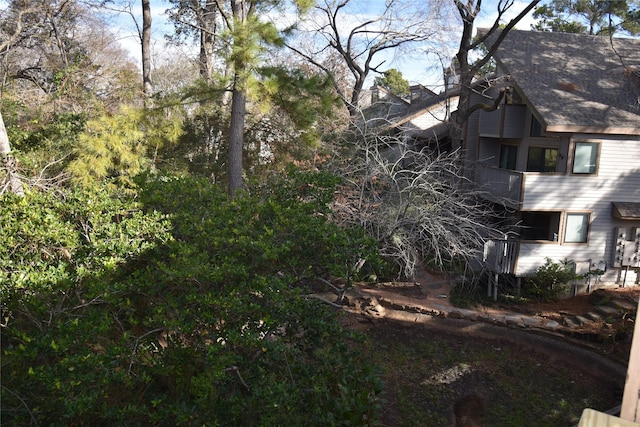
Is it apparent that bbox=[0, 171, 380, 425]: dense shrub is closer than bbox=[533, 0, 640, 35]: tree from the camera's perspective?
Yes

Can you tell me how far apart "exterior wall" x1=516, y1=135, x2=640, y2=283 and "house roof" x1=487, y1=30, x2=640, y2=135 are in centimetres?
64

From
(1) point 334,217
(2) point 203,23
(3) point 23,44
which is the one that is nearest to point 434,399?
(1) point 334,217

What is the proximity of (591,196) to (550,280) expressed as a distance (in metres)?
2.79

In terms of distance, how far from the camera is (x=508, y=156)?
18234mm

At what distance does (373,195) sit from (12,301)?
984cm

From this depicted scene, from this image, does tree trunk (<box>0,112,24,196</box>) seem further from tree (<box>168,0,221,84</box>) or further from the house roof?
the house roof

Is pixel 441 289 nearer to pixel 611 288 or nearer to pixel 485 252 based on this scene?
pixel 485 252

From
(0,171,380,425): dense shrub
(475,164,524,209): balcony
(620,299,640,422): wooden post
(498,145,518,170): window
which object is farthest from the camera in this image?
(498,145,518,170): window

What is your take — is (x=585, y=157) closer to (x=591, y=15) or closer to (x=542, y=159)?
(x=542, y=159)

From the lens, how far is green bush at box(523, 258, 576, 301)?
564 inches

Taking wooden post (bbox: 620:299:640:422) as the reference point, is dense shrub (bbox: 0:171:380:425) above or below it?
below

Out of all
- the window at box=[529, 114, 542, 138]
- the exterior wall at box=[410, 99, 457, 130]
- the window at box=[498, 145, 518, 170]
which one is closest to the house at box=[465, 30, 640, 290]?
the window at box=[529, 114, 542, 138]

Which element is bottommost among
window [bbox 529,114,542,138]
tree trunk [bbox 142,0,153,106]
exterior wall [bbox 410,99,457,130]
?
window [bbox 529,114,542,138]

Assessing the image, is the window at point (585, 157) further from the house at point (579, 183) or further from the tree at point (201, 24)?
the tree at point (201, 24)
